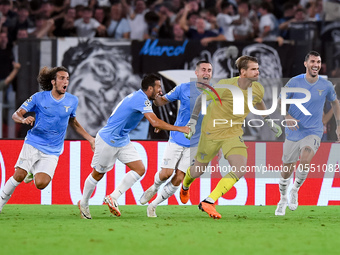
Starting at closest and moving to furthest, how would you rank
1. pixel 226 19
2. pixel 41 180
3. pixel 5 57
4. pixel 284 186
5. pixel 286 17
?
pixel 41 180, pixel 284 186, pixel 5 57, pixel 226 19, pixel 286 17

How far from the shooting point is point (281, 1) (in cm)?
1591

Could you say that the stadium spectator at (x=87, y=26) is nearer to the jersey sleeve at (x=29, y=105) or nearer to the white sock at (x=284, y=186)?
the jersey sleeve at (x=29, y=105)

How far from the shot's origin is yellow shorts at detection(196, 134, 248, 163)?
8.71m

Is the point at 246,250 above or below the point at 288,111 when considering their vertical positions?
below

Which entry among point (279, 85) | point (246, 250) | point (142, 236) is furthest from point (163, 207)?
point (246, 250)

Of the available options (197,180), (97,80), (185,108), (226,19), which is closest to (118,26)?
(97,80)

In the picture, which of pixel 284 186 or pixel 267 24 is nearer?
pixel 284 186

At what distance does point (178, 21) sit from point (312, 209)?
5.68 m

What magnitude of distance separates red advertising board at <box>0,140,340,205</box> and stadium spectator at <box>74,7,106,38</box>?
3348 mm

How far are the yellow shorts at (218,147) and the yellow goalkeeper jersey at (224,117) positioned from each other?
0.07 metres

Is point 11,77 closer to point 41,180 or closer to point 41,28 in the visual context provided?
point 41,28

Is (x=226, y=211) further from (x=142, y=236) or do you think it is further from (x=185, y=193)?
(x=142, y=236)

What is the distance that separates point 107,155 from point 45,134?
1039 millimetres

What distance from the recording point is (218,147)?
9.04 metres
